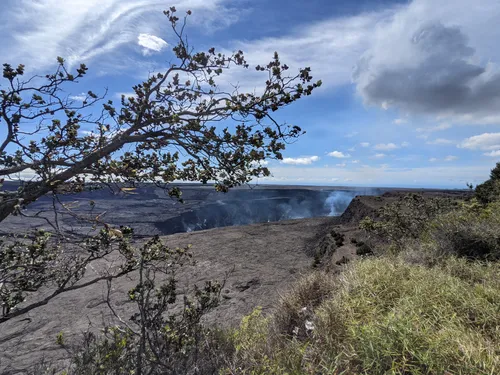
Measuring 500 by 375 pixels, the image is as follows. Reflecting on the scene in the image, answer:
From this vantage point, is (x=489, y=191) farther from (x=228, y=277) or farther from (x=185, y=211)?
(x=185, y=211)

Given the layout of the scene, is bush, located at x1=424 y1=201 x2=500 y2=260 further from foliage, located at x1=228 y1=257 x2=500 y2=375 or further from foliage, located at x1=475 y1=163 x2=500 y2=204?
foliage, located at x1=475 y1=163 x2=500 y2=204

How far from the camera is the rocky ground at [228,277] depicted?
7289 millimetres

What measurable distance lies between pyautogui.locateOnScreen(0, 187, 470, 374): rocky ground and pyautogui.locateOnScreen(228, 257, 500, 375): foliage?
1205 millimetres

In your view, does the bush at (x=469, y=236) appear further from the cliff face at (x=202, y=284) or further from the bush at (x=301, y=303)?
the cliff face at (x=202, y=284)

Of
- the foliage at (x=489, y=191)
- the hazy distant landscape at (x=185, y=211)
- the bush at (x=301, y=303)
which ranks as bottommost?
the hazy distant landscape at (x=185, y=211)

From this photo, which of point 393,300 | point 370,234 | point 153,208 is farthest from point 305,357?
point 153,208

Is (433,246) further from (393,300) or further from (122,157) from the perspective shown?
(122,157)

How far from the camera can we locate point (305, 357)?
150 inches

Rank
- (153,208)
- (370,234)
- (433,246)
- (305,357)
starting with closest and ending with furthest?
(305,357) → (433,246) → (370,234) → (153,208)

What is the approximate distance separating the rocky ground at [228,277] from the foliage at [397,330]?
1205 millimetres

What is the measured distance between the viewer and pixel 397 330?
11.3 feet

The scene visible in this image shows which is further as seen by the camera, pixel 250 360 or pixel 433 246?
pixel 433 246

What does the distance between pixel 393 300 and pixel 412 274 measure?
995 millimetres

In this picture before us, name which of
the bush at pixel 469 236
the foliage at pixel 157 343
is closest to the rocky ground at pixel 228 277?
the foliage at pixel 157 343
